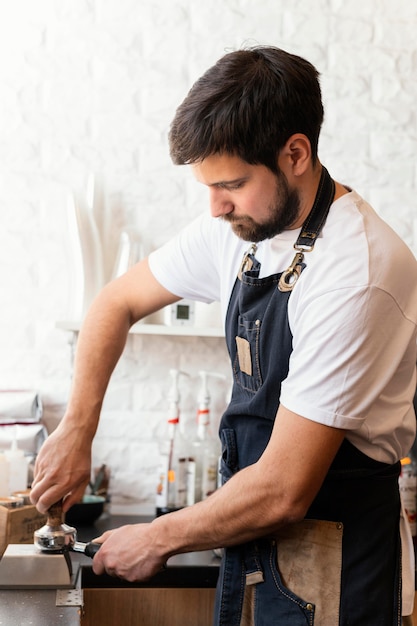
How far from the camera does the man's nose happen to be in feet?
5.17

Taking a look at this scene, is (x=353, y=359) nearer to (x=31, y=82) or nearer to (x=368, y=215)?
(x=368, y=215)

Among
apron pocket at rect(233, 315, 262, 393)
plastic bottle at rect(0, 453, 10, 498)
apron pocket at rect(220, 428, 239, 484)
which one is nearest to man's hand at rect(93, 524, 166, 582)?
apron pocket at rect(220, 428, 239, 484)

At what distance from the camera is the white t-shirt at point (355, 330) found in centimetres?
142

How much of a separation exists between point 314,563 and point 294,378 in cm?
38

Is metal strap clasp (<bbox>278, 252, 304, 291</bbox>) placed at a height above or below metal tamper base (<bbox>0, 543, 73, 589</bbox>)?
above

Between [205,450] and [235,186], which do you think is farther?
[205,450]

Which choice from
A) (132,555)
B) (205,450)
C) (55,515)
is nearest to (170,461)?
(205,450)

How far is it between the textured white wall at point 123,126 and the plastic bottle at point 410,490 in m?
0.65

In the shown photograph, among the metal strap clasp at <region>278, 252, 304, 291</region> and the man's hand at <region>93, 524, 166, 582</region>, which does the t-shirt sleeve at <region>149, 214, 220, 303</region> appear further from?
the man's hand at <region>93, 524, 166, 582</region>

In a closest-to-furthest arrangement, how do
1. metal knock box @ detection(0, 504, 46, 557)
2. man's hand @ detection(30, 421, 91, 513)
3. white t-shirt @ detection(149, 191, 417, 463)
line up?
1. white t-shirt @ detection(149, 191, 417, 463)
2. man's hand @ detection(30, 421, 91, 513)
3. metal knock box @ detection(0, 504, 46, 557)

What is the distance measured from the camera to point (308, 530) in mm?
1604

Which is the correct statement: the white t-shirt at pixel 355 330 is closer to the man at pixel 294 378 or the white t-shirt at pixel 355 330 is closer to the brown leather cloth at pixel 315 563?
the man at pixel 294 378

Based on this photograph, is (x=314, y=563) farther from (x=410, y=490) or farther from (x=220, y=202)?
(x=410, y=490)

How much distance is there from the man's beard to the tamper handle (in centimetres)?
69
